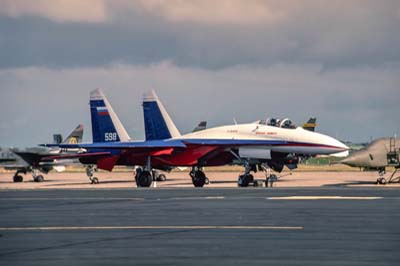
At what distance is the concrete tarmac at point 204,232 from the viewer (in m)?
12.4

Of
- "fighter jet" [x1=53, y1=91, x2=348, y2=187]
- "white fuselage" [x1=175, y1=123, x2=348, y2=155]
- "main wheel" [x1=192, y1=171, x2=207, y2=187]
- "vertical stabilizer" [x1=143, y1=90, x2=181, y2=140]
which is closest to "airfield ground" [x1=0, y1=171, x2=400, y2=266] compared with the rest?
"white fuselage" [x1=175, y1=123, x2=348, y2=155]

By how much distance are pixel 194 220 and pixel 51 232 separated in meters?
3.73

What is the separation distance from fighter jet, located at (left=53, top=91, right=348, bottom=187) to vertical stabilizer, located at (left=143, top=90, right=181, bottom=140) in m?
1.84

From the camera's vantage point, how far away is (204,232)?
53.2ft

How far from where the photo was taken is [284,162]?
4909 cm

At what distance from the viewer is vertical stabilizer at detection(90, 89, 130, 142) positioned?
60.1m

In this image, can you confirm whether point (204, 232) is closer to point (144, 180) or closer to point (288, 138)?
point (288, 138)

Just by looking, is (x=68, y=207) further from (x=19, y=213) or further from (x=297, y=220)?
(x=297, y=220)

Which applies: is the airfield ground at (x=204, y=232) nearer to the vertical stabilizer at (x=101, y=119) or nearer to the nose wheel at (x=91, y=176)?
the vertical stabilizer at (x=101, y=119)

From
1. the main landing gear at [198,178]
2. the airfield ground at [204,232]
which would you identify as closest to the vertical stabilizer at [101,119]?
the main landing gear at [198,178]

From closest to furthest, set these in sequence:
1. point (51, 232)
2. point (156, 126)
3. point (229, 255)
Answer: point (229, 255)
point (51, 232)
point (156, 126)

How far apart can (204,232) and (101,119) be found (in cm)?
4459

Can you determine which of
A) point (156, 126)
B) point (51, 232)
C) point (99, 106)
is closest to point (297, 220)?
point (51, 232)

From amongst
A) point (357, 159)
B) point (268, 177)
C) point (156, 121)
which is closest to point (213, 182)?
point (156, 121)
